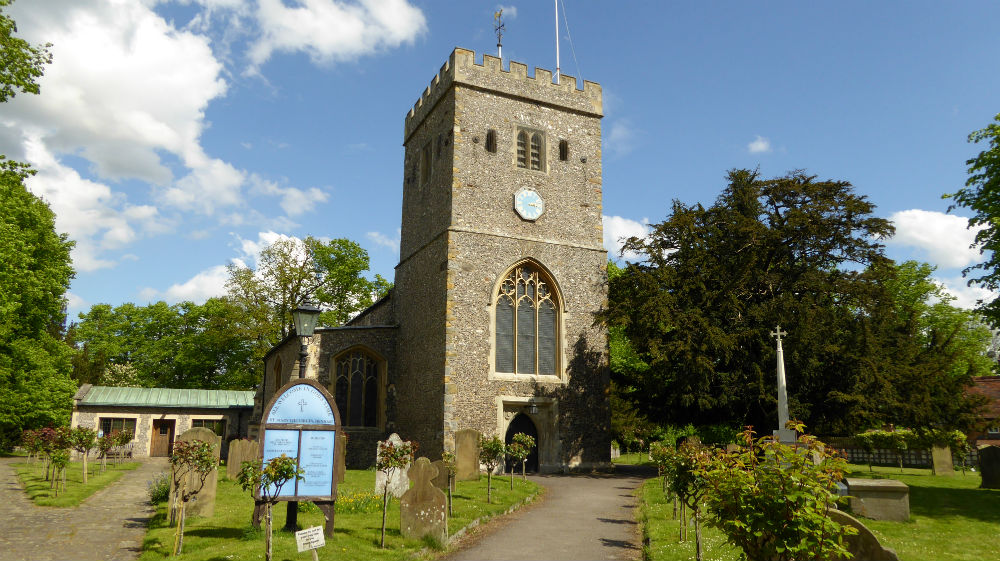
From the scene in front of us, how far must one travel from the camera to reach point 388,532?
11055 millimetres

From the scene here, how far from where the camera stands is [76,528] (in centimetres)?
1181

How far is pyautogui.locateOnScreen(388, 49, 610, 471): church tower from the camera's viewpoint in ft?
72.3

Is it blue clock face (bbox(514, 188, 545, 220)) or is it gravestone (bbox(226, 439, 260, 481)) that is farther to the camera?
blue clock face (bbox(514, 188, 545, 220))

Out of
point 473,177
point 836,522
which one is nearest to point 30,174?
point 473,177

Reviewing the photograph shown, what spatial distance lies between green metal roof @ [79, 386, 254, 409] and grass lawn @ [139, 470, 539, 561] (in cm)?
2188

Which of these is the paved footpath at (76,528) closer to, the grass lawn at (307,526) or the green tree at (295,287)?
the grass lawn at (307,526)

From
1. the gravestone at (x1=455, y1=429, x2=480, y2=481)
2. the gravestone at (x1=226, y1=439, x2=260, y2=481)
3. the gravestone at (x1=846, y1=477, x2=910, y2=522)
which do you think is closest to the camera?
the gravestone at (x1=846, y1=477, x2=910, y2=522)

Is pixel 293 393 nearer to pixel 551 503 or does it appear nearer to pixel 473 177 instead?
pixel 551 503

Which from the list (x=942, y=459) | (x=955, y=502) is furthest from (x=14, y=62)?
(x=942, y=459)

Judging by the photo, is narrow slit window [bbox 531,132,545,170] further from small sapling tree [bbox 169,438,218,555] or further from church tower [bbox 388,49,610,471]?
small sapling tree [bbox 169,438,218,555]

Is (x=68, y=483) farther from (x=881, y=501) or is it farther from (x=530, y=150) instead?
(x=881, y=501)

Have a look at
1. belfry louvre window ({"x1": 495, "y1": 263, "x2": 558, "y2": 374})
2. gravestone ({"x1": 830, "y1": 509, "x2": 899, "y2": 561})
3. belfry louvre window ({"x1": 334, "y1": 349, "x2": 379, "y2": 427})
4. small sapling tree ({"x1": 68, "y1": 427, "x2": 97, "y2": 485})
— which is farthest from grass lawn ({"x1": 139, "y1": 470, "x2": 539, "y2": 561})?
belfry louvre window ({"x1": 334, "y1": 349, "x2": 379, "y2": 427})

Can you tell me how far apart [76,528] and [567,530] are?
8871mm

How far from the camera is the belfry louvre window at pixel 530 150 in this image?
24.5m
